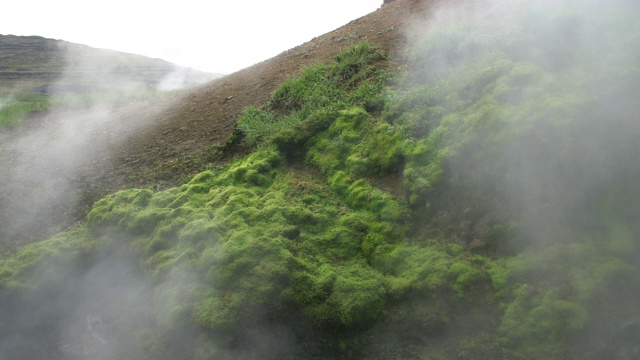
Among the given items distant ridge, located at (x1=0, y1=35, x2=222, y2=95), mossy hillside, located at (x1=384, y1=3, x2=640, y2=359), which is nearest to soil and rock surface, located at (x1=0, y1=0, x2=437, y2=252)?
mossy hillside, located at (x1=384, y1=3, x2=640, y2=359)

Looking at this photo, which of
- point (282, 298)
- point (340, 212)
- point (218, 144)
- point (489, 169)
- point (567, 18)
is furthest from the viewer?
point (218, 144)

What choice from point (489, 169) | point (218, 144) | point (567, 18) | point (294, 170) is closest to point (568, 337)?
point (489, 169)

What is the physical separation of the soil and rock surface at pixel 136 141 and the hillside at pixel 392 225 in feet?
0.31

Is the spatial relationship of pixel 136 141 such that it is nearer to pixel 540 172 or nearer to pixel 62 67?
pixel 540 172

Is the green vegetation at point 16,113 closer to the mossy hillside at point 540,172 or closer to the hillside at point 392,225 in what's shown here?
the hillside at point 392,225

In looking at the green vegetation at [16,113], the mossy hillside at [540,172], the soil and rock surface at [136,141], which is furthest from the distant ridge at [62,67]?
the mossy hillside at [540,172]

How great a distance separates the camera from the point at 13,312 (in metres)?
5.07

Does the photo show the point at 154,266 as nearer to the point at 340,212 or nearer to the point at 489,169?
the point at 340,212

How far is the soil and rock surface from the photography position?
7293 millimetres

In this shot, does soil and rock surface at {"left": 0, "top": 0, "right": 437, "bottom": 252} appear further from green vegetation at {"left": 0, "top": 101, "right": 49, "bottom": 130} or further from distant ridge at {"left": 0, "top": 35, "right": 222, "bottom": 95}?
distant ridge at {"left": 0, "top": 35, "right": 222, "bottom": 95}

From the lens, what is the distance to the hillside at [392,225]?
3826 millimetres

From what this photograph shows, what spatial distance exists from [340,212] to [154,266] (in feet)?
7.39

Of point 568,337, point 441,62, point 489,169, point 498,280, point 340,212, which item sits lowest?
point 568,337

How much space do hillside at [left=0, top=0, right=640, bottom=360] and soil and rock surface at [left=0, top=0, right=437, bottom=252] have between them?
0.09m
